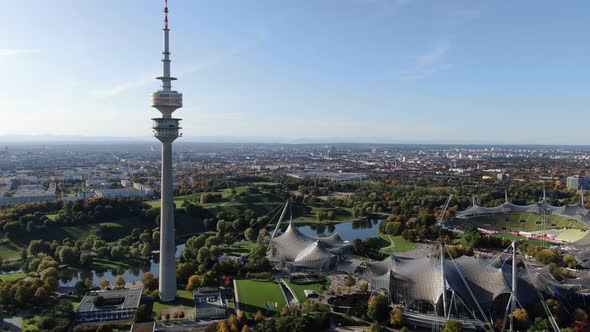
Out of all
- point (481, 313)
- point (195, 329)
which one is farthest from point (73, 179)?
point (481, 313)

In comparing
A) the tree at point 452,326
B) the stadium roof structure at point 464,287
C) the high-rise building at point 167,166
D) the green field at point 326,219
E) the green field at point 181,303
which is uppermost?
the high-rise building at point 167,166

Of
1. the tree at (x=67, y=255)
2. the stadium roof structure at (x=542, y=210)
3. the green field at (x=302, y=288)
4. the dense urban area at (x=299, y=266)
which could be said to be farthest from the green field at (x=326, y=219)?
the tree at (x=67, y=255)

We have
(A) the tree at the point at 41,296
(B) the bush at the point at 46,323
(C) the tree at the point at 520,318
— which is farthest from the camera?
(A) the tree at the point at 41,296

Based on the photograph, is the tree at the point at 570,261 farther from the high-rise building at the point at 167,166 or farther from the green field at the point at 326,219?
the high-rise building at the point at 167,166

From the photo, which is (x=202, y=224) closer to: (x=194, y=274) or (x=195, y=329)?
(x=194, y=274)

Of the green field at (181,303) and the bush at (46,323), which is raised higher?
the bush at (46,323)

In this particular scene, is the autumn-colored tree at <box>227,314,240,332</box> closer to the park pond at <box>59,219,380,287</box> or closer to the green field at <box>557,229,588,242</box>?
the park pond at <box>59,219,380,287</box>

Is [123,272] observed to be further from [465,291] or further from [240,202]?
[240,202]
